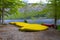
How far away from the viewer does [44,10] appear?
11.5 meters

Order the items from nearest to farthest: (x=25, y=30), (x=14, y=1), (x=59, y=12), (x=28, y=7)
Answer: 1. (x=25, y=30)
2. (x=59, y=12)
3. (x=14, y=1)
4. (x=28, y=7)

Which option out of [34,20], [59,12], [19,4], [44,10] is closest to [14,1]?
[19,4]

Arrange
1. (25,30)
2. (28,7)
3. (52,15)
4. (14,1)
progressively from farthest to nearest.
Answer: (28,7)
(14,1)
(52,15)
(25,30)

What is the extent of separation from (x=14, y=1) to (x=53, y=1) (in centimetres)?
482

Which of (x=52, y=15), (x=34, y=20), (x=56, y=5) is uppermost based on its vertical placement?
A: (x=56, y=5)

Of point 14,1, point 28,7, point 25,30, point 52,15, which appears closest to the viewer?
point 25,30

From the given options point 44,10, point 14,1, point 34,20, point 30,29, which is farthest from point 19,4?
point 30,29

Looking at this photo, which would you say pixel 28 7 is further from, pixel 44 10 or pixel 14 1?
pixel 44 10

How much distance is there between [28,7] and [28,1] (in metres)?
0.82

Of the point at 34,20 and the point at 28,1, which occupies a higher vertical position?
the point at 28,1

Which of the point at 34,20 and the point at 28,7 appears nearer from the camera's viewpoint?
the point at 34,20

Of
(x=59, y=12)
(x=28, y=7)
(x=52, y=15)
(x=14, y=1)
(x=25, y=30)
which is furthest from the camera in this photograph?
(x=28, y=7)

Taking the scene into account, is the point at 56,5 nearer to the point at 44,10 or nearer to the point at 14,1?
the point at 44,10

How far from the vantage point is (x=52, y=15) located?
11820mm
